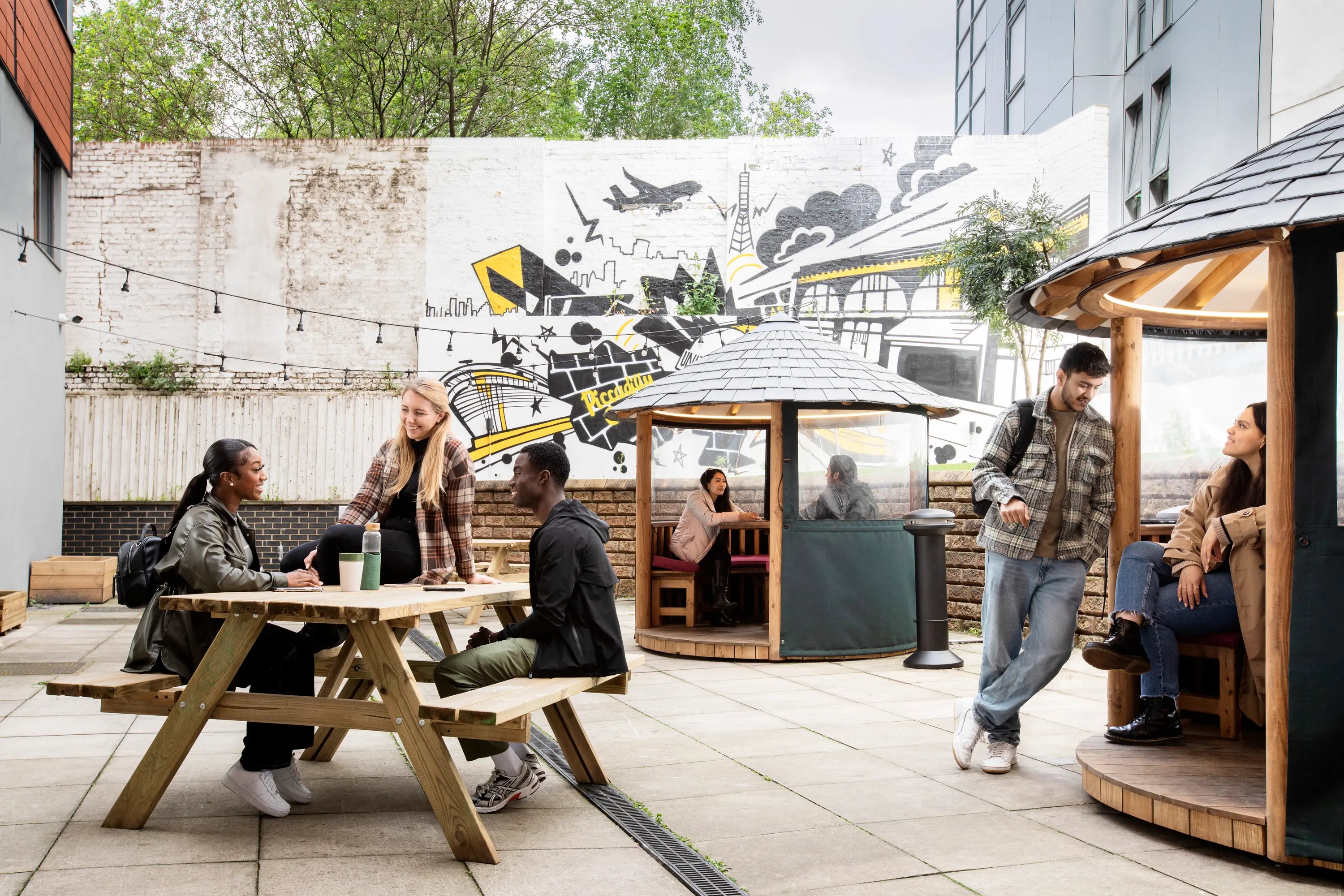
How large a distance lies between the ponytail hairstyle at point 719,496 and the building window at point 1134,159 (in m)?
11.4

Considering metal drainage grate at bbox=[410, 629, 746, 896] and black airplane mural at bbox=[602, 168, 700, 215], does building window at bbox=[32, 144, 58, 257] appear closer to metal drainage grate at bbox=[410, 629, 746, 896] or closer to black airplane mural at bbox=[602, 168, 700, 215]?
black airplane mural at bbox=[602, 168, 700, 215]

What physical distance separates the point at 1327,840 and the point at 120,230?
67.8ft

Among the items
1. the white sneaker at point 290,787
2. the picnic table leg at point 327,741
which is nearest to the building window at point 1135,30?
the picnic table leg at point 327,741

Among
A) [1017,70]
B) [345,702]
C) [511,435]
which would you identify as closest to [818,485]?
[345,702]

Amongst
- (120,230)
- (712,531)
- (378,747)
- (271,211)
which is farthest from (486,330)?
(378,747)

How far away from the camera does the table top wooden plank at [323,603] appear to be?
13.1ft

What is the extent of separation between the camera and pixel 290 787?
4.66m

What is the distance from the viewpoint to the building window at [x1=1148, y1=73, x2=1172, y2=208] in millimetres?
17609

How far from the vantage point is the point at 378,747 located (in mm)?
5941

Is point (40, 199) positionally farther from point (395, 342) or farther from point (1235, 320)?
point (1235, 320)

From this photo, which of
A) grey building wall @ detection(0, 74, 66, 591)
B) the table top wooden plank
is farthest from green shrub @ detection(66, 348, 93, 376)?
the table top wooden plank

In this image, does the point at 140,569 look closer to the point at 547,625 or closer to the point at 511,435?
the point at 547,625

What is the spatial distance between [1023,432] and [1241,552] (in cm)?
107

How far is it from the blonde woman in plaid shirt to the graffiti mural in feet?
45.0
